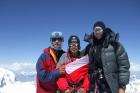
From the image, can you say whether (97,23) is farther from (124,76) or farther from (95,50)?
(124,76)

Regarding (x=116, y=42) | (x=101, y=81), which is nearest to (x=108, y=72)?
(x=101, y=81)

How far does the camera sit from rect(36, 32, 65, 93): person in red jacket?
381 inches

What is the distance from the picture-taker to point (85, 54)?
31.7 ft

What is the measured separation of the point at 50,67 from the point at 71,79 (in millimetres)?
1232

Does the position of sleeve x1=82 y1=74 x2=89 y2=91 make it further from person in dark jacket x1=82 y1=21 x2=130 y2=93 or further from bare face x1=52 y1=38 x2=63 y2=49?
bare face x1=52 y1=38 x2=63 y2=49

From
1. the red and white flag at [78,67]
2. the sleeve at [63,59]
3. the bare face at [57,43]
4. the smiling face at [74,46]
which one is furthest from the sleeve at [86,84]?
the bare face at [57,43]

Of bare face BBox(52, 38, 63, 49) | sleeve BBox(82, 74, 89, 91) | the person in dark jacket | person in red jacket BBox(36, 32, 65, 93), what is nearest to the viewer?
sleeve BBox(82, 74, 89, 91)

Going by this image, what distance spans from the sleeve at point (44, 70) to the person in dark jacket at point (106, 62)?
1.41m

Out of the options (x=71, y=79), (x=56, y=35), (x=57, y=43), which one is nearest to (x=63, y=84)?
(x=71, y=79)

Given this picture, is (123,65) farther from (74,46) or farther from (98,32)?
(74,46)

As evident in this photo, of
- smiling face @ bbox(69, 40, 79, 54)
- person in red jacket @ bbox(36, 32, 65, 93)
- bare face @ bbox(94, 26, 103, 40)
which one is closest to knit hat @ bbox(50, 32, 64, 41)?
person in red jacket @ bbox(36, 32, 65, 93)

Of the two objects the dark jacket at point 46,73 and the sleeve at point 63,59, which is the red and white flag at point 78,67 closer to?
the sleeve at point 63,59

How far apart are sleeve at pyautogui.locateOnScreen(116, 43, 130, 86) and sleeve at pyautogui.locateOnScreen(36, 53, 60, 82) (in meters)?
2.29

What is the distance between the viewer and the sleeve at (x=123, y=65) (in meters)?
8.91
